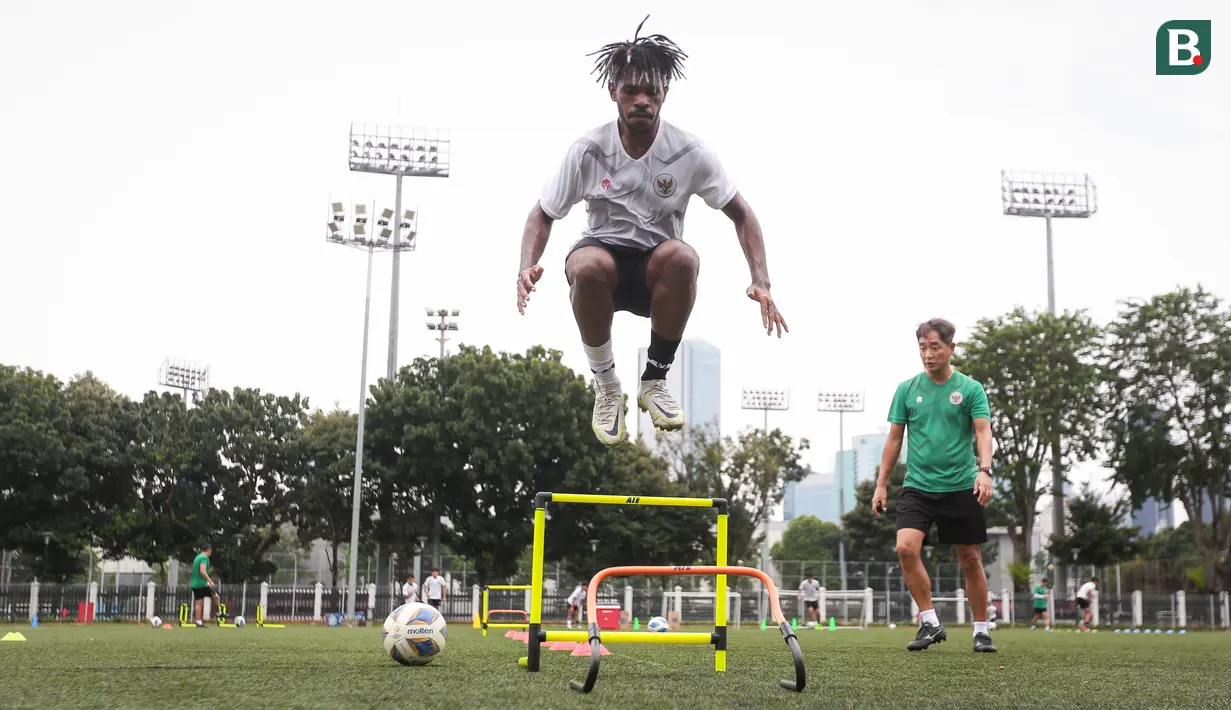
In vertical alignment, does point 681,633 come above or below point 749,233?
below

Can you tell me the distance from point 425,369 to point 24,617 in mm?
15498

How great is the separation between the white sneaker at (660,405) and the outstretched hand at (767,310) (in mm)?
843

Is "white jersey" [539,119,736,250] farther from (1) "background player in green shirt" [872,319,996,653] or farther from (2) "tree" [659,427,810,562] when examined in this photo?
(2) "tree" [659,427,810,562]

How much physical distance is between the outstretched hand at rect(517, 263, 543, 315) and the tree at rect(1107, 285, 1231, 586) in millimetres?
35601

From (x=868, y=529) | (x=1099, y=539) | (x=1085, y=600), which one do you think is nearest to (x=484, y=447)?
(x=1085, y=600)

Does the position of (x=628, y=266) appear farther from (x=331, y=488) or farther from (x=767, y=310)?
(x=331, y=488)

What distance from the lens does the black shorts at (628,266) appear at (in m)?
5.52

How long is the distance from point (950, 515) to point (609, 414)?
2.65m

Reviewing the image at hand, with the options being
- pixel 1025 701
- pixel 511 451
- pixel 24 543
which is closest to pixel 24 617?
pixel 24 543

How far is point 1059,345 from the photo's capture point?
37.1 metres

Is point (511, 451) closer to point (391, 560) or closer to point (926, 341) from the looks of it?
point (391, 560)

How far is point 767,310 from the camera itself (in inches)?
215

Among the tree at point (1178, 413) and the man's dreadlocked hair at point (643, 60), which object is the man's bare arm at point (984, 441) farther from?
the tree at point (1178, 413)

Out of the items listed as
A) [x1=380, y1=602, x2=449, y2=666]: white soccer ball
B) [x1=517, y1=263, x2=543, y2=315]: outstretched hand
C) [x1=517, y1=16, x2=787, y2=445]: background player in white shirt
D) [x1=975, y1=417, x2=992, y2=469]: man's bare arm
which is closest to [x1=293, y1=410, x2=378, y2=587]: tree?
[x1=380, y1=602, x2=449, y2=666]: white soccer ball
